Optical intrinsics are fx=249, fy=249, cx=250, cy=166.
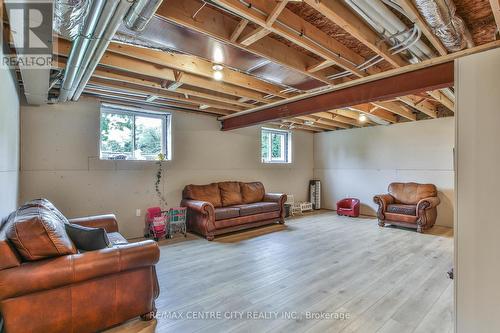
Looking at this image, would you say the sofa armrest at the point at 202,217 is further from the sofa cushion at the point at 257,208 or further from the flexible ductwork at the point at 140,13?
the flexible ductwork at the point at 140,13

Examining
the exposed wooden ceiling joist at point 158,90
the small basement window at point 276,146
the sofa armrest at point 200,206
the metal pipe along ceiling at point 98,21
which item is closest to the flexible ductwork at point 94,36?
the metal pipe along ceiling at point 98,21

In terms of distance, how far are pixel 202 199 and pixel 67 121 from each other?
108 inches

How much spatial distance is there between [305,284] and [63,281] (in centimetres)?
230

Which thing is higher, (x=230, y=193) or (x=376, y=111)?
(x=376, y=111)

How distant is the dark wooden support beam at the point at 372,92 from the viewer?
9.07 feet

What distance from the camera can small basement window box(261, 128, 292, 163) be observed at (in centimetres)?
728

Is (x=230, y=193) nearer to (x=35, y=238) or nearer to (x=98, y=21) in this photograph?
(x=35, y=238)

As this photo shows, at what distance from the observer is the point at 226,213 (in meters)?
4.88

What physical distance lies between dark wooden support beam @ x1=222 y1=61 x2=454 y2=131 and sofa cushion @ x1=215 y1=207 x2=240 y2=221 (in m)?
1.88

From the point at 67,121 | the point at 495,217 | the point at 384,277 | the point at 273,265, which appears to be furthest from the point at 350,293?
the point at 67,121

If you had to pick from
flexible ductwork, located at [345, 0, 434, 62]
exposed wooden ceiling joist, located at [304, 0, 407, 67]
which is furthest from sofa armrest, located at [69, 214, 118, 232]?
flexible ductwork, located at [345, 0, 434, 62]

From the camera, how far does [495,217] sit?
64.1 inches

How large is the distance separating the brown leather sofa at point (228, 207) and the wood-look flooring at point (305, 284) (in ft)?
1.12

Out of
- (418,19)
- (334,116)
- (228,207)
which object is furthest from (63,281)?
(334,116)
